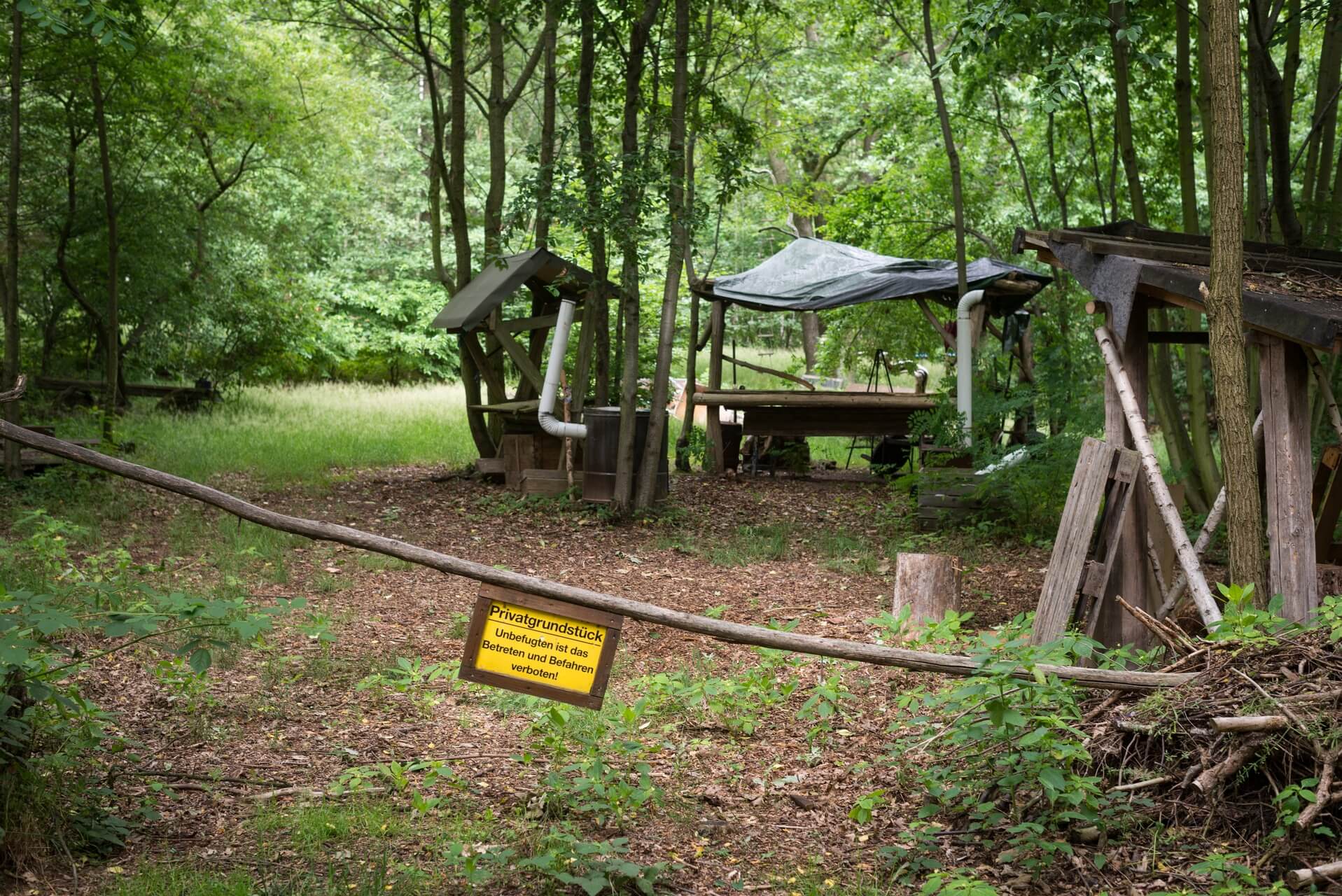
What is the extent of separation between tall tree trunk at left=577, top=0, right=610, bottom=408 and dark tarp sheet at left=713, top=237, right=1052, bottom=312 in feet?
10.0

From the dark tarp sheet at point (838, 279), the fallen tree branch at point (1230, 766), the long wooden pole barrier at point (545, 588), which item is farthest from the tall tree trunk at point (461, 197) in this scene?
the fallen tree branch at point (1230, 766)

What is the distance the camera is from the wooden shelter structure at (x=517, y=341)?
496 inches

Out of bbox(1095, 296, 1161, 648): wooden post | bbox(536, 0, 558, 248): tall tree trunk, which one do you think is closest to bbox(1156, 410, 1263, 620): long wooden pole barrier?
bbox(1095, 296, 1161, 648): wooden post

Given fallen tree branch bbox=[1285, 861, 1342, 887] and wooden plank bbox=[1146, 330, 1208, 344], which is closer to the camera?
fallen tree branch bbox=[1285, 861, 1342, 887]

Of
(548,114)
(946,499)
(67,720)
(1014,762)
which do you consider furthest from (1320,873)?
(548,114)

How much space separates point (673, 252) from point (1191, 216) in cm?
473

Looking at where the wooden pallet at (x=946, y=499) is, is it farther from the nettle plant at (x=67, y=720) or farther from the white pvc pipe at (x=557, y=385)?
the nettle plant at (x=67, y=720)

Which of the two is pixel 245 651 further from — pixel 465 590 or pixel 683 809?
pixel 683 809

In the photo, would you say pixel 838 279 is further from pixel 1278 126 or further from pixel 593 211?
pixel 1278 126

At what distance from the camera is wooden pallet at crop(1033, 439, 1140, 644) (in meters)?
5.80

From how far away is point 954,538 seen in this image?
10.9 metres

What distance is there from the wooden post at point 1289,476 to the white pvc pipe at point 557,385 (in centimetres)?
788

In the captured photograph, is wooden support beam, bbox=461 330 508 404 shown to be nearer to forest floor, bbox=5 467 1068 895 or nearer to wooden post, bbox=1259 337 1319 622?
forest floor, bbox=5 467 1068 895

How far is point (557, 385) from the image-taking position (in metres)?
12.5
